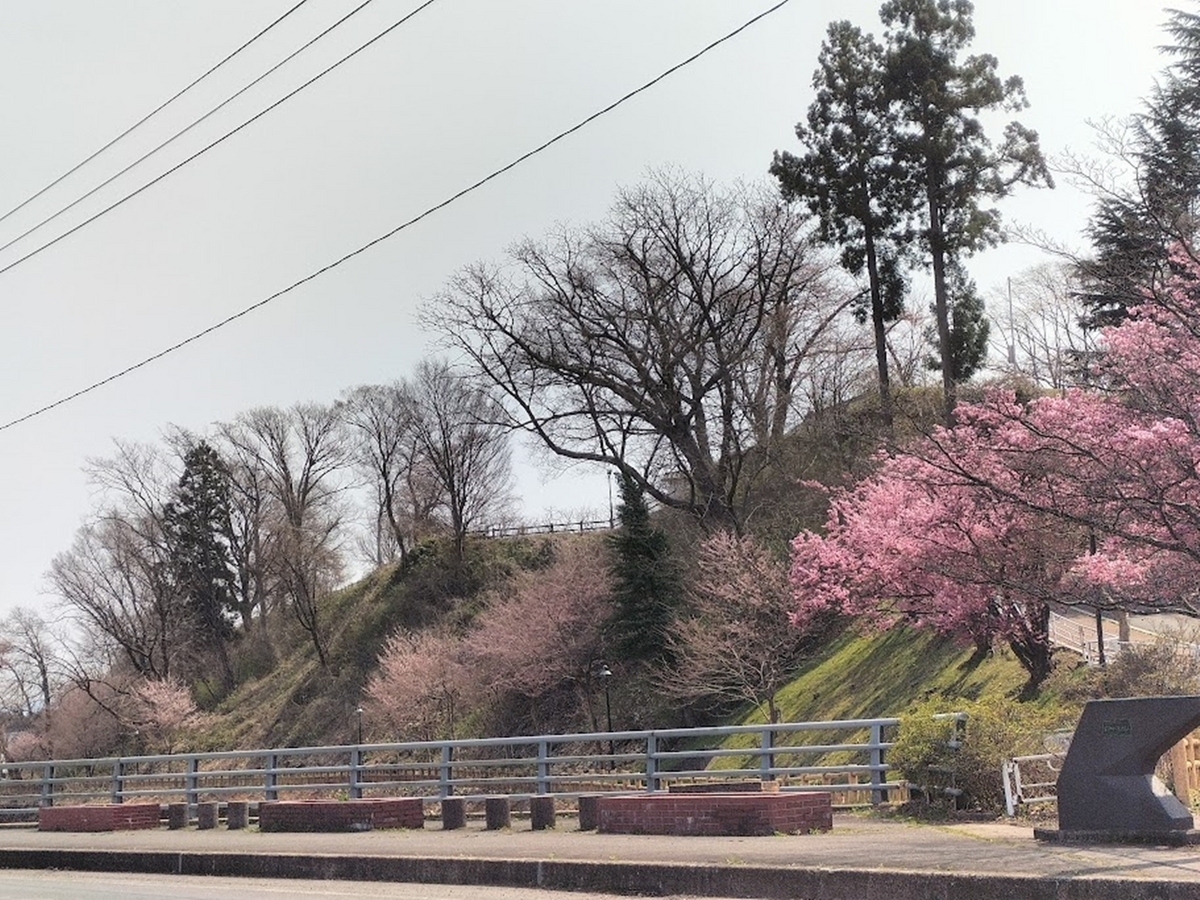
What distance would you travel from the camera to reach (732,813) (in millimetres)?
13086

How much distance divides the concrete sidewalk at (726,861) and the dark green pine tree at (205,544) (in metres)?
57.4

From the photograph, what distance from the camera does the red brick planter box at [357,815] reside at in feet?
57.5

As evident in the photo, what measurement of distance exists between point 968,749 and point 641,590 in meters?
31.9

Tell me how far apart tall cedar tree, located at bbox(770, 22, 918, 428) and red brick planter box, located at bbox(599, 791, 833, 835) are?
31711 mm

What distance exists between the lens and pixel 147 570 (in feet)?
225

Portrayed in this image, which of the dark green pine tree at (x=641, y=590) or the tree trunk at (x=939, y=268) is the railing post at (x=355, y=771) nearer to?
the dark green pine tree at (x=641, y=590)

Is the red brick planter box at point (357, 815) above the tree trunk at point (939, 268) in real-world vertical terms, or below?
below

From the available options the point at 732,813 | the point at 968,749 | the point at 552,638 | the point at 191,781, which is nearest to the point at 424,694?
the point at 552,638

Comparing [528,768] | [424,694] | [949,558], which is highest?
[949,558]

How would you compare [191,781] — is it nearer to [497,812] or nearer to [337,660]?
[497,812]

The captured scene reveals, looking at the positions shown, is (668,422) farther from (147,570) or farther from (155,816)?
(147,570)

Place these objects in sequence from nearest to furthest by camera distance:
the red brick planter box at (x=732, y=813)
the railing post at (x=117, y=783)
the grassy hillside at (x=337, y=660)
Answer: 1. the red brick planter box at (x=732, y=813)
2. the railing post at (x=117, y=783)
3. the grassy hillside at (x=337, y=660)

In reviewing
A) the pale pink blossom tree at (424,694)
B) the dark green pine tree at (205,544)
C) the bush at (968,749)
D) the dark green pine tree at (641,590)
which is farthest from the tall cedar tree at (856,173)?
the dark green pine tree at (205,544)

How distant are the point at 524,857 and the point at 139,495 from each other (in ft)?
209
